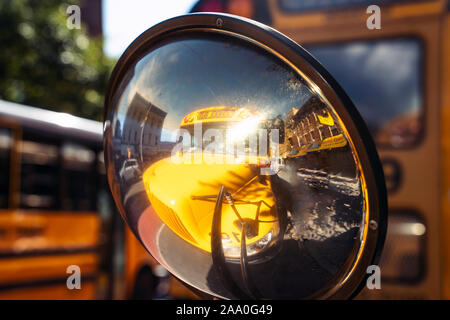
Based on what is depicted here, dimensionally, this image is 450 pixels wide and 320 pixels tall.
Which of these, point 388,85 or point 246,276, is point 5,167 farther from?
point 246,276

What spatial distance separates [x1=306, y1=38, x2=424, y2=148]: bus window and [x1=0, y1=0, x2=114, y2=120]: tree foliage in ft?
32.0

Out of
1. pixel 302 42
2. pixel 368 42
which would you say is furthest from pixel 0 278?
pixel 368 42

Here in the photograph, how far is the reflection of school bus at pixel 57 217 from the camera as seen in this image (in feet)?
13.8

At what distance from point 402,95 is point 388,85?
0.07 m

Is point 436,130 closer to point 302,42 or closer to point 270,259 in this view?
point 302,42

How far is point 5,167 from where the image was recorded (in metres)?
4.46

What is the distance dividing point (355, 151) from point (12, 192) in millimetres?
4409

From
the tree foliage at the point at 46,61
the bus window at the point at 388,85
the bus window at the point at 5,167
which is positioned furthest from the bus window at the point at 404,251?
the tree foliage at the point at 46,61

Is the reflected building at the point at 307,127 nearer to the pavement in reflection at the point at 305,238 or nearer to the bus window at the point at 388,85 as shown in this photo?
the pavement in reflection at the point at 305,238

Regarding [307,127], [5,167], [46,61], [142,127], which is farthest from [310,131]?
[46,61]

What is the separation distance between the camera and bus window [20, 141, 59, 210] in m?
4.56

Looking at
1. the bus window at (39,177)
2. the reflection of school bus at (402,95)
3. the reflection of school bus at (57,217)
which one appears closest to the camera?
the reflection of school bus at (402,95)

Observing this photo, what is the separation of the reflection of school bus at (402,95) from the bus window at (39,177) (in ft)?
10.9

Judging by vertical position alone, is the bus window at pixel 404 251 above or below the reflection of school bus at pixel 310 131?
below
